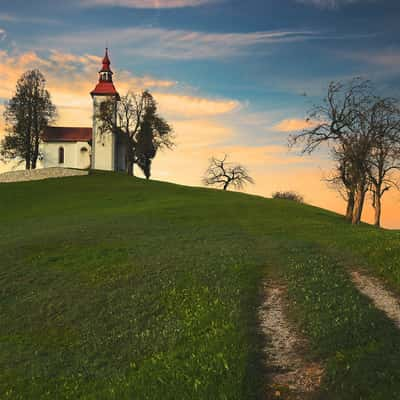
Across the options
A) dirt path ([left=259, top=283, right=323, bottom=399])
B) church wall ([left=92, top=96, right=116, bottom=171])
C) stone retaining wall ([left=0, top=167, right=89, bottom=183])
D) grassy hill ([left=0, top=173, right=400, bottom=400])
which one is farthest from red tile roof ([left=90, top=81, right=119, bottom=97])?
dirt path ([left=259, top=283, right=323, bottom=399])

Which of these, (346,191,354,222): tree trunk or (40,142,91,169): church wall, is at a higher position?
(40,142,91,169): church wall

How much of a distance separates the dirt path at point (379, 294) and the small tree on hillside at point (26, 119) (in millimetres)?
76028

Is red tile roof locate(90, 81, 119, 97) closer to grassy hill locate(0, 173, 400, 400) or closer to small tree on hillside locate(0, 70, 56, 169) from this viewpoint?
small tree on hillside locate(0, 70, 56, 169)

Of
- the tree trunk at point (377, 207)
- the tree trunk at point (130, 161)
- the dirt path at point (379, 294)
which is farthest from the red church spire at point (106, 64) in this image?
the dirt path at point (379, 294)

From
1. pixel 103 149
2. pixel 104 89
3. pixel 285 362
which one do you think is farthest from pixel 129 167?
pixel 285 362

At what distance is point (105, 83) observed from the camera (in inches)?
3871

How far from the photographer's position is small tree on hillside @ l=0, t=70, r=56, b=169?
272ft

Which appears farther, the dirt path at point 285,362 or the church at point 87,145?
the church at point 87,145

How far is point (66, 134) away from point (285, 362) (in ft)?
310

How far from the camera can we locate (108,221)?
39.8 metres

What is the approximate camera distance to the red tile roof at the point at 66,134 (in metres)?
95.8

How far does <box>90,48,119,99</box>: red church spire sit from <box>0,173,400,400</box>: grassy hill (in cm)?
6439

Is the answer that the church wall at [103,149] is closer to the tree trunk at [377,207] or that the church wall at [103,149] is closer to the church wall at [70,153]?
the church wall at [70,153]

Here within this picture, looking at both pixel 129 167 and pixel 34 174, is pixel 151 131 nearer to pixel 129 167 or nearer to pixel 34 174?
pixel 129 167
